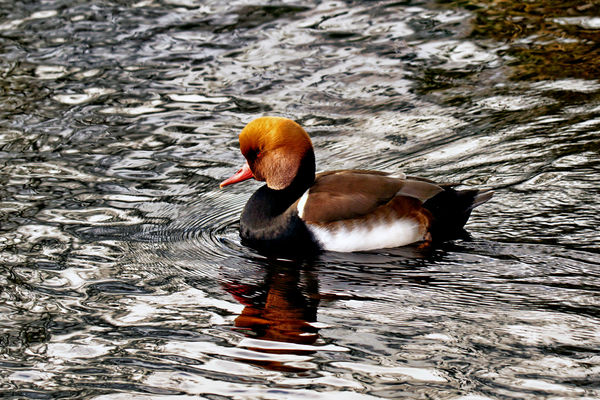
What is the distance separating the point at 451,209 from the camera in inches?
257

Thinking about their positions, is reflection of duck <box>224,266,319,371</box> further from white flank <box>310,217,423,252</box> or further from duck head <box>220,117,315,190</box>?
duck head <box>220,117,315,190</box>

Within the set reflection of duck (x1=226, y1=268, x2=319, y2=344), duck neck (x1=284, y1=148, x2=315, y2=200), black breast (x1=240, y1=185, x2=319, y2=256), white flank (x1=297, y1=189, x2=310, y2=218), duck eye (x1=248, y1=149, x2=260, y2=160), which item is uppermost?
duck eye (x1=248, y1=149, x2=260, y2=160)

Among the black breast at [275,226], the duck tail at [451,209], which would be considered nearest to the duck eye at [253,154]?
the black breast at [275,226]

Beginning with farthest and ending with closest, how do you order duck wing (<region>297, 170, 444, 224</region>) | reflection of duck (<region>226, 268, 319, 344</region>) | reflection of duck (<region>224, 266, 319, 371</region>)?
duck wing (<region>297, 170, 444, 224</region>)
reflection of duck (<region>226, 268, 319, 344</region>)
reflection of duck (<region>224, 266, 319, 371</region>)

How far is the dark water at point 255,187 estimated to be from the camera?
4.89m

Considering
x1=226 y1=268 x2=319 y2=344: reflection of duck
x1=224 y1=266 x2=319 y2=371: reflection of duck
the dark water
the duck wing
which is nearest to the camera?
the dark water

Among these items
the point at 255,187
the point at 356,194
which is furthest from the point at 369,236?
the point at 255,187

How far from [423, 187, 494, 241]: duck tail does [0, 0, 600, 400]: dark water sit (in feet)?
0.54

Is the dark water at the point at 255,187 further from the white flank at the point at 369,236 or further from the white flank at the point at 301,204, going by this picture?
the white flank at the point at 301,204

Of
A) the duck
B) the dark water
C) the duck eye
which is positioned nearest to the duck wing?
the duck

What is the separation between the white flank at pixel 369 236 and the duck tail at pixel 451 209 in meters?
0.14

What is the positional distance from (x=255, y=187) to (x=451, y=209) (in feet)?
6.02

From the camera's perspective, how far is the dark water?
4895mm

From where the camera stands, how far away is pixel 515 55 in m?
9.78
